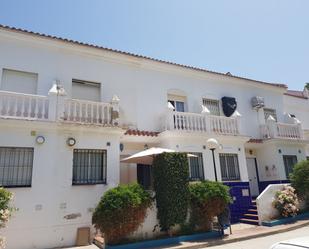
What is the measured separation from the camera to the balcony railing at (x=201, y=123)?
1321 cm

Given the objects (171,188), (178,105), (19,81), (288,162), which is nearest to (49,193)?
(171,188)

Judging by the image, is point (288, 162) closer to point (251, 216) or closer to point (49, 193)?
point (251, 216)

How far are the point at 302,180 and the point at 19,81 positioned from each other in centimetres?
1503

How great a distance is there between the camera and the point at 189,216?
10055 millimetres

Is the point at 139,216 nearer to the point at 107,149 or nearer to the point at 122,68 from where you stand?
the point at 107,149

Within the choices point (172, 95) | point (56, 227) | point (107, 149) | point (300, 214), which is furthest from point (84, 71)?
point (300, 214)

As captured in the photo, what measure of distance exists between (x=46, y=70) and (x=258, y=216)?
12.3m

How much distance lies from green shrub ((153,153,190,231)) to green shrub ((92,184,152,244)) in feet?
2.80

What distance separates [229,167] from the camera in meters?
14.7

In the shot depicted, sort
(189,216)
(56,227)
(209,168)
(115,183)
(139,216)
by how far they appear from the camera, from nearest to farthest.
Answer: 1. (139,216)
2. (56,227)
3. (189,216)
4. (115,183)
5. (209,168)

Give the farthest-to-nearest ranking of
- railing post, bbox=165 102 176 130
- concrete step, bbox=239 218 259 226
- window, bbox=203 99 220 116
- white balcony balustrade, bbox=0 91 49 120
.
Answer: window, bbox=203 99 220 116, railing post, bbox=165 102 176 130, concrete step, bbox=239 218 259 226, white balcony balustrade, bbox=0 91 49 120

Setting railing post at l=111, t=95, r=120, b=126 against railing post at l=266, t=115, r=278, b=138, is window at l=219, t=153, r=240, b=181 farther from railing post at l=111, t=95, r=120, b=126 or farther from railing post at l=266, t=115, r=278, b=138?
railing post at l=111, t=95, r=120, b=126

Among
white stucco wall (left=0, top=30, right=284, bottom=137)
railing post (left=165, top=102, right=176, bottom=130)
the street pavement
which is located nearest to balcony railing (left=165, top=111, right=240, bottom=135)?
railing post (left=165, top=102, right=176, bottom=130)

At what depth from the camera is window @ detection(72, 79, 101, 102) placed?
1232 centimetres
